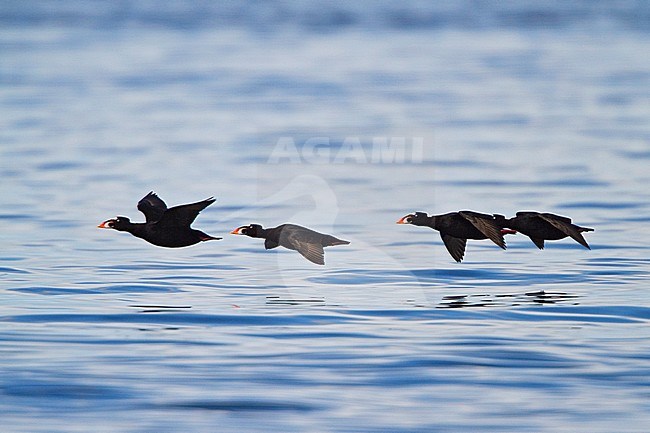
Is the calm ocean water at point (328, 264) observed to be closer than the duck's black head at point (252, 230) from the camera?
Yes

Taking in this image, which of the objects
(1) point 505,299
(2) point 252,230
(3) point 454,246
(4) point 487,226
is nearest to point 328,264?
(3) point 454,246

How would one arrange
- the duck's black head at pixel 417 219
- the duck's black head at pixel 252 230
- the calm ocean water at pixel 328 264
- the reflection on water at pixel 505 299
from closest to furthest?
the calm ocean water at pixel 328 264, the duck's black head at pixel 252 230, the duck's black head at pixel 417 219, the reflection on water at pixel 505 299

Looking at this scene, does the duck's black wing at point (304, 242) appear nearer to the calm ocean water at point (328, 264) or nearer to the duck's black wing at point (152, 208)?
the calm ocean water at point (328, 264)

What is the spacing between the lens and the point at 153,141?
102ft

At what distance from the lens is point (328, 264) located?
16656 millimetres

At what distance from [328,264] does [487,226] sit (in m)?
3.89

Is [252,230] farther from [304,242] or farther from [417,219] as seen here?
[417,219]

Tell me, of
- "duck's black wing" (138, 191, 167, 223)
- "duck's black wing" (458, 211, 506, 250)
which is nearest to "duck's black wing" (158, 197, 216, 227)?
"duck's black wing" (138, 191, 167, 223)

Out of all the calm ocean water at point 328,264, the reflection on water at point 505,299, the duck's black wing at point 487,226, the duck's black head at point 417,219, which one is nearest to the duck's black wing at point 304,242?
the calm ocean water at point 328,264

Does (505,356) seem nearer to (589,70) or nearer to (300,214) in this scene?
(300,214)

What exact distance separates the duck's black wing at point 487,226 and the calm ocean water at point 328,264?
2.63 feet

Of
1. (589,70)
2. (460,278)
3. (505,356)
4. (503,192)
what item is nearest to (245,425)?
(505,356)

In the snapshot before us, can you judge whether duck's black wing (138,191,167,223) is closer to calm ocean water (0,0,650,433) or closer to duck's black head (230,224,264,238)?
calm ocean water (0,0,650,433)

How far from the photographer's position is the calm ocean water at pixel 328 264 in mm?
10906
